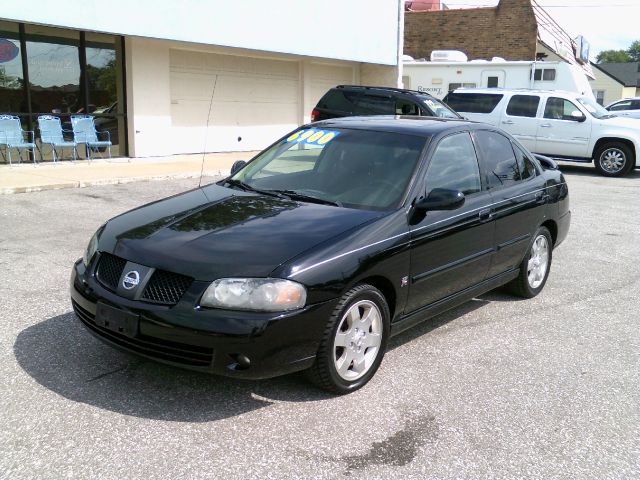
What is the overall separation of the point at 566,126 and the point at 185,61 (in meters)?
9.57

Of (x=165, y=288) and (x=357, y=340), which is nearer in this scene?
(x=165, y=288)

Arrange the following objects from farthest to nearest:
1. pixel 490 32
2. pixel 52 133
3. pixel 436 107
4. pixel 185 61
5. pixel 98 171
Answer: pixel 490 32 → pixel 185 61 → pixel 436 107 → pixel 52 133 → pixel 98 171

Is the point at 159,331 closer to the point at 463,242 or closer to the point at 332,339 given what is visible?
the point at 332,339

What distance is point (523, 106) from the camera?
16359 millimetres

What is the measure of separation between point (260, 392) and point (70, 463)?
1143 mm

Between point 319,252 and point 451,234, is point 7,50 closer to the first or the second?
point 451,234

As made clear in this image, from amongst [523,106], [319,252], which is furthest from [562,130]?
[319,252]

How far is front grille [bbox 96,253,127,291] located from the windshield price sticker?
6.49ft

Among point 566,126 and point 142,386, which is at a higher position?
point 566,126

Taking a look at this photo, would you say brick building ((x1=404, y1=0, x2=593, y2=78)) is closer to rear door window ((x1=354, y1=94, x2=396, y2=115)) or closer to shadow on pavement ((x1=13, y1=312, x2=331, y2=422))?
rear door window ((x1=354, y1=94, x2=396, y2=115))

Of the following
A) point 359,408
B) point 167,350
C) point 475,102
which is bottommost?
point 359,408

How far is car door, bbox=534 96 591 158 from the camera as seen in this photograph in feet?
52.0

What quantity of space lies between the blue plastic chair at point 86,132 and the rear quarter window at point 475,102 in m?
9.01

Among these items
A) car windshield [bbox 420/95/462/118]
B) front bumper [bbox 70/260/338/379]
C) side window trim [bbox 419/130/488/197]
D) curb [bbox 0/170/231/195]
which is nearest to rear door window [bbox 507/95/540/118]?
car windshield [bbox 420/95/462/118]
